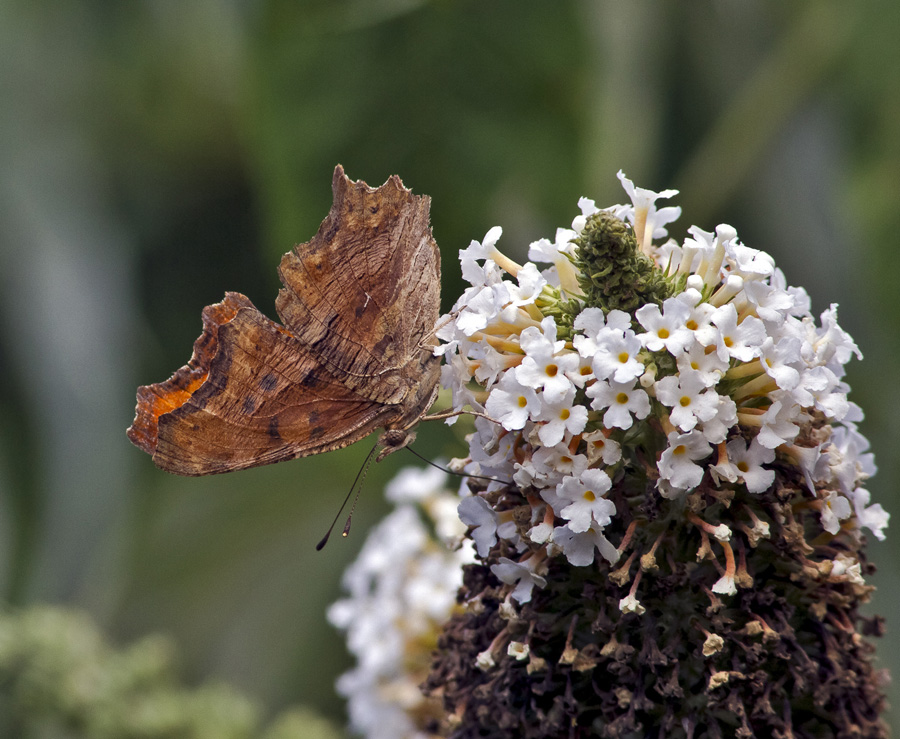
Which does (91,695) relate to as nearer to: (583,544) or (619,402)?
(583,544)

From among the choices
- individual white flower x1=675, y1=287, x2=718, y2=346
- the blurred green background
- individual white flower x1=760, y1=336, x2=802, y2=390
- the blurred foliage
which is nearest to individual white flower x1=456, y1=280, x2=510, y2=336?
individual white flower x1=675, y1=287, x2=718, y2=346

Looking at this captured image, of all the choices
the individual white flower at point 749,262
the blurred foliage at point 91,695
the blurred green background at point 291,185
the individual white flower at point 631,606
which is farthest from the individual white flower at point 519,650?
the blurred green background at point 291,185

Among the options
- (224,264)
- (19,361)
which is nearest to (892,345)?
(224,264)

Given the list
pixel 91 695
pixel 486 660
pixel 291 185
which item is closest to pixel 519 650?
pixel 486 660

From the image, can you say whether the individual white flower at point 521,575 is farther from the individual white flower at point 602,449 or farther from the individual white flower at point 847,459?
the individual white flower at point 847,459

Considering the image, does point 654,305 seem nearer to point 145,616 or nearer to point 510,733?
point 510,733

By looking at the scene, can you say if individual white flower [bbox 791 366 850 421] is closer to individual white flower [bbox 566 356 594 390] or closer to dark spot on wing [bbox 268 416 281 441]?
individual white flower [bbox 566 356 594 390]
